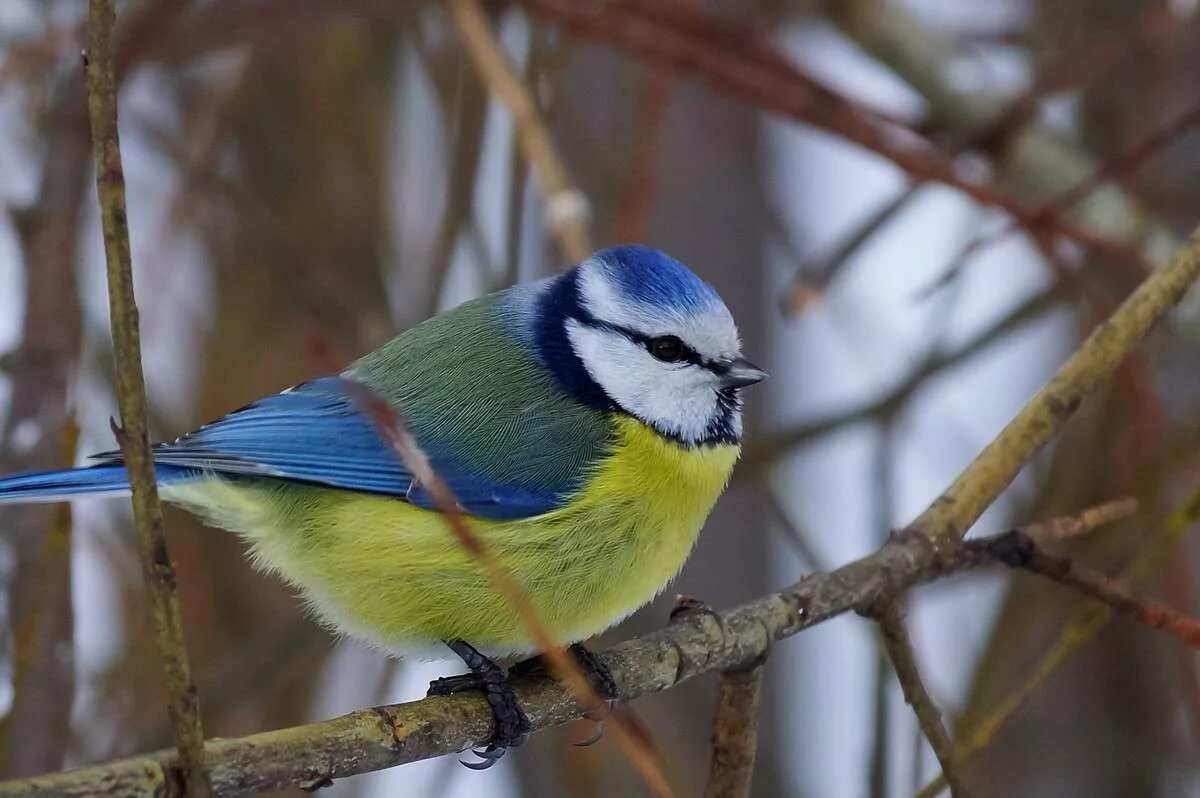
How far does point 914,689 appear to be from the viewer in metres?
1.81

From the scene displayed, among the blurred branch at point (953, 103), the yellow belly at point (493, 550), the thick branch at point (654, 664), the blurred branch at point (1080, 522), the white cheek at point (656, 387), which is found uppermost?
the blurred branch at point (953, 103)

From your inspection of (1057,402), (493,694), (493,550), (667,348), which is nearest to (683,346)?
(667,348)

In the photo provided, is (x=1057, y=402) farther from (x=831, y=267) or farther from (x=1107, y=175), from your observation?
(x=831, y=267)

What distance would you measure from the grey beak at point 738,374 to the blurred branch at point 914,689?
0.53m

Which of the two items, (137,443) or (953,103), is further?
(953,103)

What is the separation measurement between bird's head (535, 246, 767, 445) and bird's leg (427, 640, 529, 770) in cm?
53

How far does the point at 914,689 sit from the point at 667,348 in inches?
30.7

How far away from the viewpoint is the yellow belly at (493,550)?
80.5 inches

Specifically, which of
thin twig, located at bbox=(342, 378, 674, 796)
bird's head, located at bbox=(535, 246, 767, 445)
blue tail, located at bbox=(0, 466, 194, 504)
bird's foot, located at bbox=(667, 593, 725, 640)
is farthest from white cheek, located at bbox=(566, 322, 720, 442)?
thin twig, located at bbox=(342, 378, 674, 796)

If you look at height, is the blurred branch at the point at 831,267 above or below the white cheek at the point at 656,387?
above

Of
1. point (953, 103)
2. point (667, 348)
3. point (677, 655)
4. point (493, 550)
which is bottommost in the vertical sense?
point (677, 655)

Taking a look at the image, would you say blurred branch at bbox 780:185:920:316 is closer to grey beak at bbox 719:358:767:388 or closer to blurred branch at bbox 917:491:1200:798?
grey beak at bbox 719:358:767:388

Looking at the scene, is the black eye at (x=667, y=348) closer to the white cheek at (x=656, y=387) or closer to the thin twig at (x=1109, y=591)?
the white cheek at (x=656, y=387)

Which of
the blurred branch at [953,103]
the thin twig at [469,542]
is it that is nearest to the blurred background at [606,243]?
the blurred branch at [953,103]
